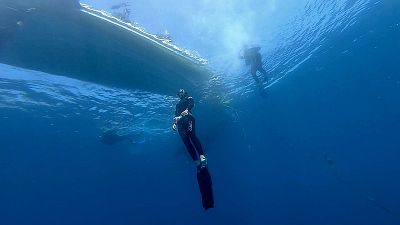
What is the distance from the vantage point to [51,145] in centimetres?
2608

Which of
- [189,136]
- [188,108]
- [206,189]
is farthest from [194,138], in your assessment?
[206,189]

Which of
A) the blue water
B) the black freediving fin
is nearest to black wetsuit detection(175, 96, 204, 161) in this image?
the black freediving fin

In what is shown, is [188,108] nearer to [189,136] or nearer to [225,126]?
[189,136]

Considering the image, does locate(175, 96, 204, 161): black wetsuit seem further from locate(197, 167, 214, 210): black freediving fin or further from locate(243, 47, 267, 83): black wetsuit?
locate(243, 47, 267, 83): black wetsuit

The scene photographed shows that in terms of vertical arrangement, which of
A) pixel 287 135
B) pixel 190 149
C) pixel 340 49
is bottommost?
pixel 190 149

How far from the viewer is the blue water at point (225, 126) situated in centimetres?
1755

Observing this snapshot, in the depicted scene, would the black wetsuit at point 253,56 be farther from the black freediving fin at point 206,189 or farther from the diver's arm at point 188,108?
the black freediving fin at point 206,189

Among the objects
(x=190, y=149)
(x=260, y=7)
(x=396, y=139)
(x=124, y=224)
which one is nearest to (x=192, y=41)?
(x=260, y=7)

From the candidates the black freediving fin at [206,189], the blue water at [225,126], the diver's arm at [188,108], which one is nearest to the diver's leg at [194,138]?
the diver's arm at [188,108]

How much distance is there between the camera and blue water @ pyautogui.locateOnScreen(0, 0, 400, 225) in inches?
691

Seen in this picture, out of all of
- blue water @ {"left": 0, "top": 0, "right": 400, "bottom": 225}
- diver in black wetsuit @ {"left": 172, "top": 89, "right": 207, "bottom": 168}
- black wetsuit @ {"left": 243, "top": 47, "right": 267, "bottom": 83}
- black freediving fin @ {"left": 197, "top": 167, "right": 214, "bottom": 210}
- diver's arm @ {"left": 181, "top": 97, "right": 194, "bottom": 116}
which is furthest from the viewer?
blue water @ {"left": 0, "top": 0, "right": 400, "bottom": 225}

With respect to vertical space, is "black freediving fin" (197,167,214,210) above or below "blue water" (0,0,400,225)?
below

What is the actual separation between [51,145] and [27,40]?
17090 mm

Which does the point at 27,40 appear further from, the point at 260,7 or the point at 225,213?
the point at 225,213
